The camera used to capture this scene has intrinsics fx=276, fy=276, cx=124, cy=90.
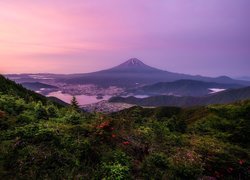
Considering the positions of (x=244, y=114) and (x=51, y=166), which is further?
(x=244, y=114)

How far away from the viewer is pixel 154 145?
8.75 metres

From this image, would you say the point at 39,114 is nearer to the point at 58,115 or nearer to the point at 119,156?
the point at 58,115

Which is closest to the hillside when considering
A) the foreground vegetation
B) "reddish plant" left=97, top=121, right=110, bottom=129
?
the foreground vegetation

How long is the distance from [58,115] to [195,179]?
6.75m

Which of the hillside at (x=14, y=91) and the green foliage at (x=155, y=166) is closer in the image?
the green foliage at (x=155, y=166)

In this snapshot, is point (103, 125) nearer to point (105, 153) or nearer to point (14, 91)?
point (105, 153)

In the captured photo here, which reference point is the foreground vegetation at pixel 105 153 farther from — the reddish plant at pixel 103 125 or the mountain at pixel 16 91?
the mountain at pixel 16 91

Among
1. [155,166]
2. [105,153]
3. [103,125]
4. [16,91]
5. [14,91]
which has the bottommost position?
[16,91]

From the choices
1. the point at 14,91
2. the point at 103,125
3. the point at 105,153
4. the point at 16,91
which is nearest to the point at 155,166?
the point at 105,153

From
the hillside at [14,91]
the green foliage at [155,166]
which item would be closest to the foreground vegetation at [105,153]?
the green foliage at [155,166]

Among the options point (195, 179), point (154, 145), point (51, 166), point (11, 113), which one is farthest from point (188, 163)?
point (11, 113)

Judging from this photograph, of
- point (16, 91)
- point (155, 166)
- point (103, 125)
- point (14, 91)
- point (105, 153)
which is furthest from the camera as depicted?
point (16, 91)

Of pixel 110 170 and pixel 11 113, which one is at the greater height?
pixel 11 113

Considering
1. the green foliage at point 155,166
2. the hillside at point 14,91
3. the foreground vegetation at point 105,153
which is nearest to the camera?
the foreground vegetation at point 105,153
